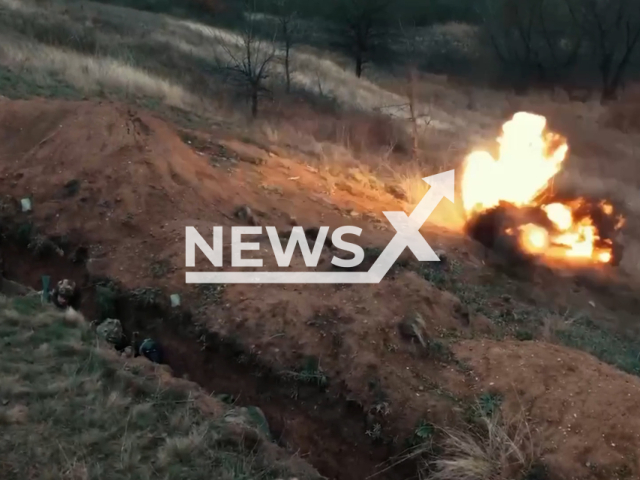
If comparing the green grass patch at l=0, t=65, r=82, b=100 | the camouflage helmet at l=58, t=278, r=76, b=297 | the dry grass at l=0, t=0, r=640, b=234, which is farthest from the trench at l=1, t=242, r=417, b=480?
the dry grass at l=0, t=0, r=640, b=234

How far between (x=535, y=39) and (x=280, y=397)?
90.7 ft

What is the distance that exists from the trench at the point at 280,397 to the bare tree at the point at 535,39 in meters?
24.4

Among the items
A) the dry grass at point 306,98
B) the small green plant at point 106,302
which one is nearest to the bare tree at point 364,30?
the dry grass at point 306,98

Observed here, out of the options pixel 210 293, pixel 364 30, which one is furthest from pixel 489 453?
pixel 364 30

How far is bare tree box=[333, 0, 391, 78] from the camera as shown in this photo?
28531 millimetres

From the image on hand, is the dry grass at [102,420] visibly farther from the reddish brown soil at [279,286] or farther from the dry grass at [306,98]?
the dry grass at [306,98]

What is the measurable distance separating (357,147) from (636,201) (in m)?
6.36

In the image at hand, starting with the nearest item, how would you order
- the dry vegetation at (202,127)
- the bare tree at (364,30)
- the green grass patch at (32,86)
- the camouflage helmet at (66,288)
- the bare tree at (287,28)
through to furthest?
A: 1. the dry vegetation at (202,127)
2. the camouflage helmet at (66,288)
3. the green grass patch at (32,86)
4. the bare tree at (287,28)
5. the bare tree at (364,30)

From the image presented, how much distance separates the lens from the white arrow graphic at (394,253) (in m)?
6.61

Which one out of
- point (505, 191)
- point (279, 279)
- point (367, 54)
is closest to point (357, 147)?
point (505, 191)

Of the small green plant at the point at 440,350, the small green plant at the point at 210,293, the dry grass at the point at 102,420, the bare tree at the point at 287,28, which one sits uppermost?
the bare tree at the point at 287,28

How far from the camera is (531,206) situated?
1059 cm

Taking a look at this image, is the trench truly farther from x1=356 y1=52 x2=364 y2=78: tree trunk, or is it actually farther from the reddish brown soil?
x1=356 y1=52 x2=364 y2=78: tree trunk

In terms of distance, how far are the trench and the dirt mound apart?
43.4 inches
